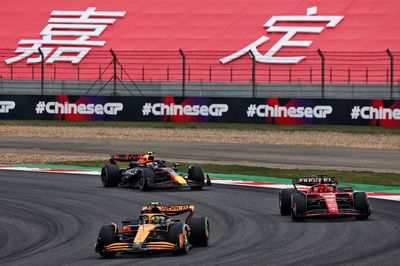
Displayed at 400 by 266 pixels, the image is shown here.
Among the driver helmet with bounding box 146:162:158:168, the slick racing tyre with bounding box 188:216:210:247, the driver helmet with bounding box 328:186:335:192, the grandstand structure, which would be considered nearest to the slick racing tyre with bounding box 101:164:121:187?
the driver helmet with bounding box 146:162:158:168

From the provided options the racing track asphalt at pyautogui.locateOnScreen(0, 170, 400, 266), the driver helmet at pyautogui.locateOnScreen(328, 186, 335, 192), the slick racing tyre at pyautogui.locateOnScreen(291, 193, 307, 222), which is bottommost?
the racing track asphalt at pyautogui.locateOnScreen(0, 170, 400, 266)

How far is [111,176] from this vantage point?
1881 cm

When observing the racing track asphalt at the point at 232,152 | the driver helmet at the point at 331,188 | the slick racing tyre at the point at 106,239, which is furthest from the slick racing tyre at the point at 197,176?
the slick racing tyre at the point at 106,239

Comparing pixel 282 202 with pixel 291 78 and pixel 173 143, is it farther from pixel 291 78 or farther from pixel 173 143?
pixel 291 78

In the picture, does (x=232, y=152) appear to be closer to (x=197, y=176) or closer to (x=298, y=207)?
(x=197, y=176)

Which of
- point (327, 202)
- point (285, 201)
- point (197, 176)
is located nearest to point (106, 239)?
point (327, 202)

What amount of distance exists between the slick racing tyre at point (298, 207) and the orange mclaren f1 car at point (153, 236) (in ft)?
8.23

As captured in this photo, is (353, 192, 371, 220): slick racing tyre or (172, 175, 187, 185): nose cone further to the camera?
(172, 175, 187, 185): nose cone

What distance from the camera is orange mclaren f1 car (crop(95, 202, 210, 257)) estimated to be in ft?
35.0

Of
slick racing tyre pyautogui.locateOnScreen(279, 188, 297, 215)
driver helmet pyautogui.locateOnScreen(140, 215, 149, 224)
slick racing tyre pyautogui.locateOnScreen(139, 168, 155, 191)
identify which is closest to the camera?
driver helmet pyautogui.locateOnScreen(140, 215, 149, 224)

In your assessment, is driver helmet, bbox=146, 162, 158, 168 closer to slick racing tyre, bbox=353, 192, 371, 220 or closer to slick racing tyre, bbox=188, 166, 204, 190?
slick racing tyre, bbox=188, 166, 204, 190

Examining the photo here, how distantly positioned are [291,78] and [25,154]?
2244 centimetres

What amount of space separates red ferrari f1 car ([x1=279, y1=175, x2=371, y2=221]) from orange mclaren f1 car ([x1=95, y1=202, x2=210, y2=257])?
2.59 meters

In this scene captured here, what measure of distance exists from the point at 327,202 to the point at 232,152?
13683 mm
